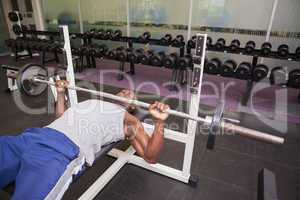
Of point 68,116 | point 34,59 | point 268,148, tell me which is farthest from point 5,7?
point 268,148

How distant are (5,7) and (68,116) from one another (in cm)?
658

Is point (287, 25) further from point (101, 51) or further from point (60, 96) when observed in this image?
point (60, 96)

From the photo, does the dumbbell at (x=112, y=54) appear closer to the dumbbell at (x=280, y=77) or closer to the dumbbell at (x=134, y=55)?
the dumbbell at (x=134, y=55)

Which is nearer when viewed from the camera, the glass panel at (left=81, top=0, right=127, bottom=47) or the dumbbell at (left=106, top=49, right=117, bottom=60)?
the dumbbell at (left=106, top=49, right=117, bottom=60)

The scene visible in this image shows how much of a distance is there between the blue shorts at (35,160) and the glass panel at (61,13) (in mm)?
5433

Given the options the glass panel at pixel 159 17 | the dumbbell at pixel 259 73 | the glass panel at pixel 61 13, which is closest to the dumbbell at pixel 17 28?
the glass panel at pixel 61 13

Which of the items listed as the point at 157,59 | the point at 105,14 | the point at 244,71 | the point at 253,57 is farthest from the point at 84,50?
the point at 253,57

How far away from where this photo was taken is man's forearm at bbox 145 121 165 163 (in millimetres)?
1363

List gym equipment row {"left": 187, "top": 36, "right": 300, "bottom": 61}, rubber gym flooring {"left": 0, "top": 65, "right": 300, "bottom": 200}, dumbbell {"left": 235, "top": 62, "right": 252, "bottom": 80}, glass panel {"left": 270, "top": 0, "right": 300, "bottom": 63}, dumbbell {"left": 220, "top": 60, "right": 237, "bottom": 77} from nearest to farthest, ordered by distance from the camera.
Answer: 1. rubber gym flooring {"left": 0, "top": 65, "right": 300, "bottom": 200}
2. dumbbell {"left": 235, "top": 62, "right": 252, "bottom": 80}
3. dumbbell {"left": 220, "top": 60, "right": 237, "bottom": 77}
4. gym equipment row {"left": 187, "top": 36, "right": 300, "bottom": 61}
5. glass panel {"left": 270, "top": 0, "right": 300, "bottom": 63}

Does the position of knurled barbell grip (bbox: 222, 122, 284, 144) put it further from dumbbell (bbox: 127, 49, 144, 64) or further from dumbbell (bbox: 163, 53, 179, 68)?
dumbbell (bbox: 127, 49, 144, 64)

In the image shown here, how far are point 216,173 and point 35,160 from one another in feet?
4.81

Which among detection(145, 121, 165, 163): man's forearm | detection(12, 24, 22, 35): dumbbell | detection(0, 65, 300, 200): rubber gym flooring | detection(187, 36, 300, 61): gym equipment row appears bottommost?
detection(0, 65, 300, 200): rubber gym flooring

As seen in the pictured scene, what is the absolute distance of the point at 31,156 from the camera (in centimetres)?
116

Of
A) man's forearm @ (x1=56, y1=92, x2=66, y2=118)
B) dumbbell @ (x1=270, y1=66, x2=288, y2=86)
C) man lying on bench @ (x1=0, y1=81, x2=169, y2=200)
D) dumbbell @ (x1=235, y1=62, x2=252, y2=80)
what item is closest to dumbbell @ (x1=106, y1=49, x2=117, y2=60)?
dumbbell @ (x1=235, y1=62, x2=252, y2=80)
